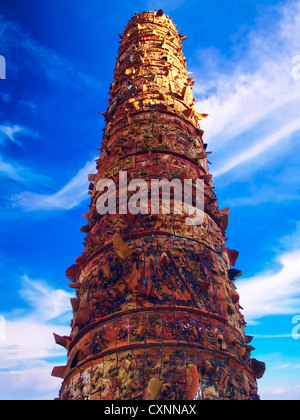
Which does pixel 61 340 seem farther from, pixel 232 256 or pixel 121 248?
pixel 232 256

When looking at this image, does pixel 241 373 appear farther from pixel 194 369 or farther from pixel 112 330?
pixel 112 330

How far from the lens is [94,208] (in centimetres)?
529

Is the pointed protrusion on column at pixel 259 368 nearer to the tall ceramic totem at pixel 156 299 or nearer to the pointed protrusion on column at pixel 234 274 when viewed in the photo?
the tall ceramic totem at pixel 156 299

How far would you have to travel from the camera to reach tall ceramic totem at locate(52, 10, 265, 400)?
9.78ft

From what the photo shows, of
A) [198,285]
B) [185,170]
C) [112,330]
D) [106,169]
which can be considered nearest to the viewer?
[112,330]

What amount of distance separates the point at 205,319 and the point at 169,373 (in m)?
0.75

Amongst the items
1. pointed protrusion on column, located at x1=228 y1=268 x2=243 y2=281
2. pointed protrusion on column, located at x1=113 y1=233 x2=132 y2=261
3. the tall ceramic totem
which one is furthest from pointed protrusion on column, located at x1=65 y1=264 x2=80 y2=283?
pointed protrusion on column, located at x1=228 y1=268 x2=243 y2=281

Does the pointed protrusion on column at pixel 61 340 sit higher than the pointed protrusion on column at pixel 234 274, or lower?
lower

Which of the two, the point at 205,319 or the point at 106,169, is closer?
the point at 205,319

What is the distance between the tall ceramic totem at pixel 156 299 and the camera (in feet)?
9.78

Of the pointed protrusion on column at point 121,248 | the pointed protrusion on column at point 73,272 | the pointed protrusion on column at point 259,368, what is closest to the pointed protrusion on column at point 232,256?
the pointed protrusion on column at point 259,368

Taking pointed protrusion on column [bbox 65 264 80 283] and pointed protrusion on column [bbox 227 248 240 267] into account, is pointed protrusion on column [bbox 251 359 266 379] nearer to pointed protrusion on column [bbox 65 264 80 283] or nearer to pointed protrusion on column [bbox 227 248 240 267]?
pointed protrusion on column [bbox 227 248 240 267]

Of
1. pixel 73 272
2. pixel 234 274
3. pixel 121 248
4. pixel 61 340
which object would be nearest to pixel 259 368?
pixel 234 274
